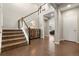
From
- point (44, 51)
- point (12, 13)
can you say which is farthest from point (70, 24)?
point (12, 13)

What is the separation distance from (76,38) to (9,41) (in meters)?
3.68

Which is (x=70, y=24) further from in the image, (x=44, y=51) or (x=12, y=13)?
(x=12, y=13)

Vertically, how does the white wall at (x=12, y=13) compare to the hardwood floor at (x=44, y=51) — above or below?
above

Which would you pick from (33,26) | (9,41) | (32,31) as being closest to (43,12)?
(33,26)

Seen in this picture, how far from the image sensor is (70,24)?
5.69 metres

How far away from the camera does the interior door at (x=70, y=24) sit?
17.7 feet

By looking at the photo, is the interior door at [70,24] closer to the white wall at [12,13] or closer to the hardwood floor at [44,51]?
the hardwood floor at [44,51]

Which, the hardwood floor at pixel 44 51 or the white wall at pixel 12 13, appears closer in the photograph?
the hardwood floor at pixel 44 51

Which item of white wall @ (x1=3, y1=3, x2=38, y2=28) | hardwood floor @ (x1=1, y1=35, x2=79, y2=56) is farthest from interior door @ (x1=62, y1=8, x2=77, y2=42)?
white wall @ (x1=3, y1=3, x2=38, y2=28)

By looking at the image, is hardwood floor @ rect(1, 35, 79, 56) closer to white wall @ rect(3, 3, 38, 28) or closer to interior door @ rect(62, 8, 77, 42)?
interior door @ rect(62, 8, 77, 42)

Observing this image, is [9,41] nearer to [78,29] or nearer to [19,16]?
[19,16]

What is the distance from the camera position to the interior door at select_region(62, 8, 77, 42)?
5.39 m

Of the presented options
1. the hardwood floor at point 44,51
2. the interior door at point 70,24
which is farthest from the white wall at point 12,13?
the interior door at point 70,24

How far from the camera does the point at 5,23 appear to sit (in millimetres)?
5461
